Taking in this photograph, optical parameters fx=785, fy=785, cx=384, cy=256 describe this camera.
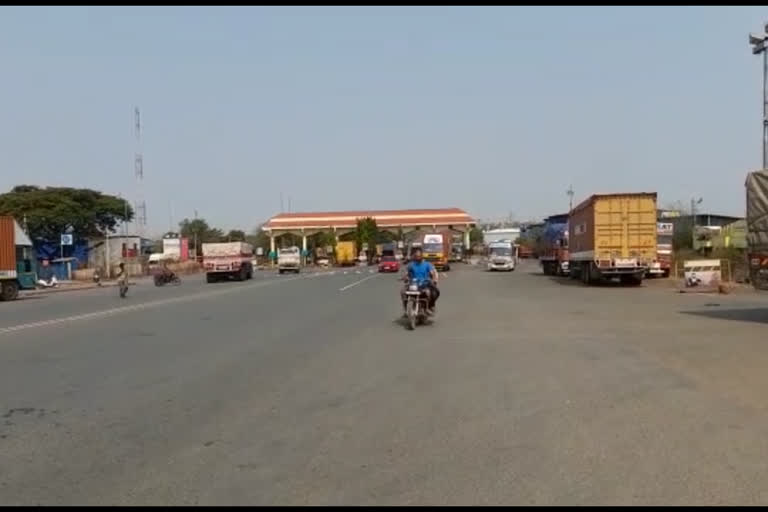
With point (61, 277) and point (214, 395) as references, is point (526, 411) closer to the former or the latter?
point (214, 395)

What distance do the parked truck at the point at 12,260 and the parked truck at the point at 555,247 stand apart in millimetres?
27440

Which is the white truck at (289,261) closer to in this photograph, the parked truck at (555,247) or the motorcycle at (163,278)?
the motorcycle at (163,278)

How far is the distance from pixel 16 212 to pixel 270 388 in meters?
80.5

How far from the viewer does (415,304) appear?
53.4ft

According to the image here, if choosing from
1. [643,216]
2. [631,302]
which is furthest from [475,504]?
[643,216]

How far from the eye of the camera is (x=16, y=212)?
3179 inches

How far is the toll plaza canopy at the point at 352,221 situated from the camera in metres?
109

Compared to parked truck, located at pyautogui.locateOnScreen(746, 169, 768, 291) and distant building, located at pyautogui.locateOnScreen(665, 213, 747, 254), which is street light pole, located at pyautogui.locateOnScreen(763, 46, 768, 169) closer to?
distant building, located at pyautogui.locateOnScreen(665, 213, 747, 254)

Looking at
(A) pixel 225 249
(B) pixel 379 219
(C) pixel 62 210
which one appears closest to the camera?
(A) pixel 225 249

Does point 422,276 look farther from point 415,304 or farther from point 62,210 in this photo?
point 62,210

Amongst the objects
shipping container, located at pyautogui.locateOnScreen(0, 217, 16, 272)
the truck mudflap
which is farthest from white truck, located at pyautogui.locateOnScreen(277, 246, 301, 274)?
the truck mudflap

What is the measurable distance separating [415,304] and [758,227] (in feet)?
25.1

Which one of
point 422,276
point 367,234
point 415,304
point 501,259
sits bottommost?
point 501,259

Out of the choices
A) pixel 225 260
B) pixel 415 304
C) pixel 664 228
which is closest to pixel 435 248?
pixel 225 260
